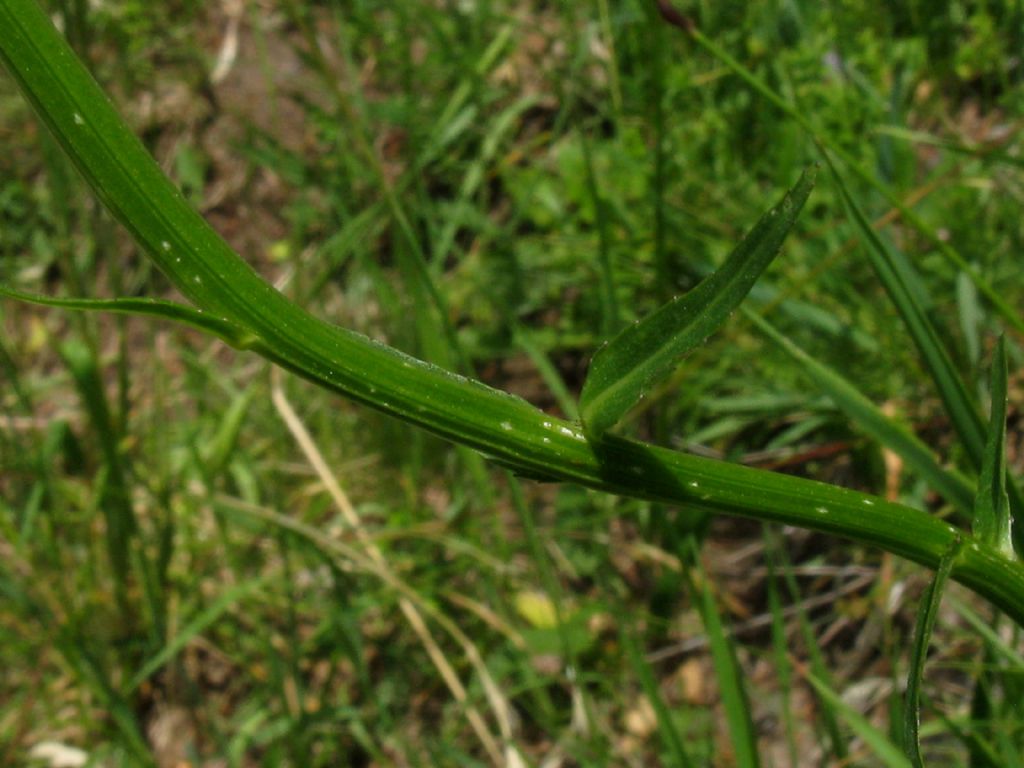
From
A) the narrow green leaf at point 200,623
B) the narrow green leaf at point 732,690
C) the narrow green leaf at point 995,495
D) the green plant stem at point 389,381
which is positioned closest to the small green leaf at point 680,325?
the green plant stem at point 389,381

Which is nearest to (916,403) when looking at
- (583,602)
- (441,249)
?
(583,602)

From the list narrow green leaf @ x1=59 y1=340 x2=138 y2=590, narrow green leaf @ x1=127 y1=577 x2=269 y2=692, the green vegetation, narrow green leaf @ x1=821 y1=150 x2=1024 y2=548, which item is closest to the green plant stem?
narrow green leaf @ x1=821 y1=150 x2=1024 y2=548

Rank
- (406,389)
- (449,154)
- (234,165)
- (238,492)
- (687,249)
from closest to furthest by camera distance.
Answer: (406,389) → (687,249) → (238,492) → (449,154) → (234,165)

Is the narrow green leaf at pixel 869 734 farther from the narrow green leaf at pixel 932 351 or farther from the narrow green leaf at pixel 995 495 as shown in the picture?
the narrow green leaf at pixel 995 495

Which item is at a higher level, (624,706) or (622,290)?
(622,290)

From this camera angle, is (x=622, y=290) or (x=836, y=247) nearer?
(x=836, y=247)

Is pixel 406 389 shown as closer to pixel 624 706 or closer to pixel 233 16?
pixel 624 706
